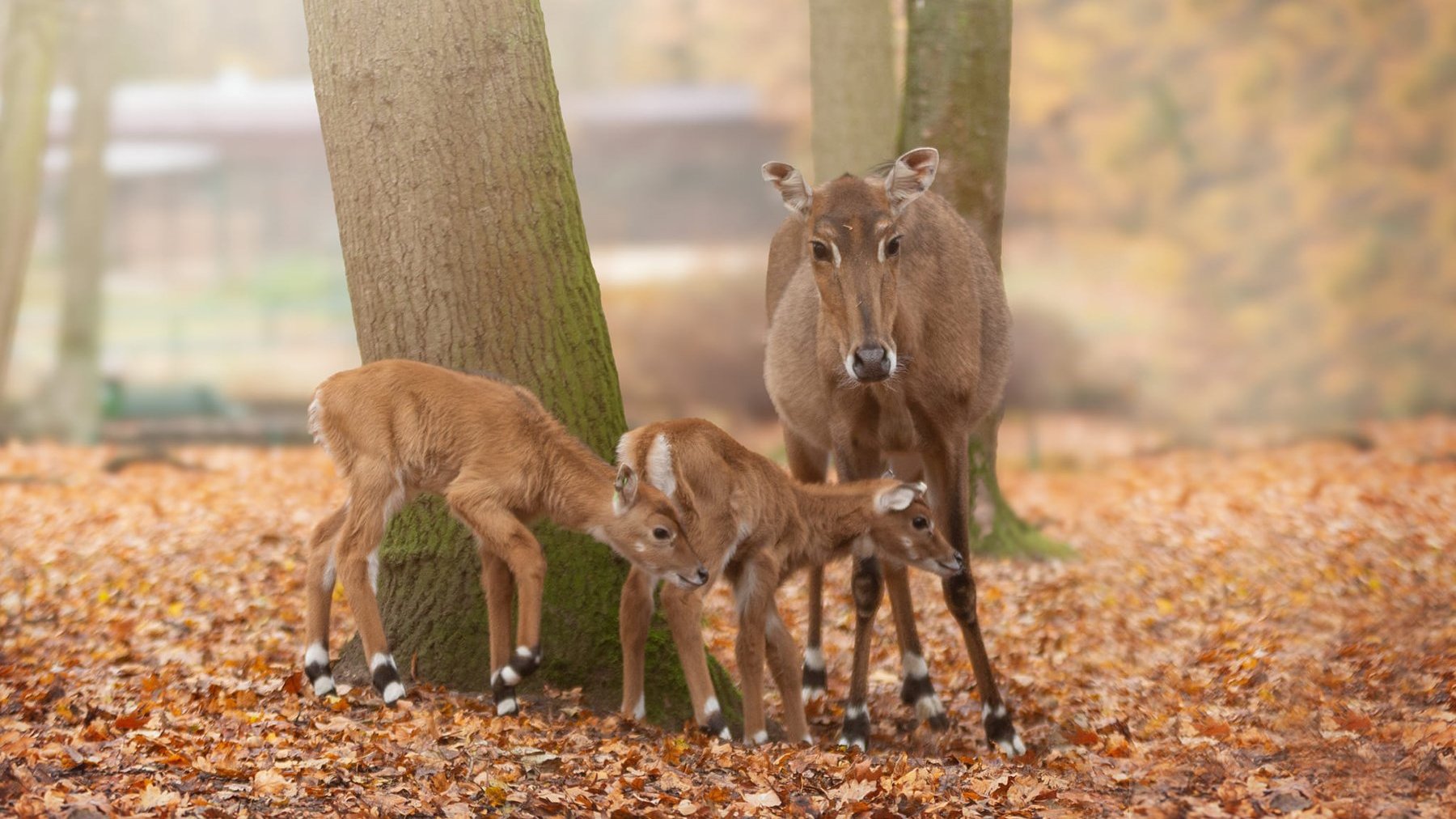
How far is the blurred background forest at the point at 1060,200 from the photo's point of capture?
63.7ft

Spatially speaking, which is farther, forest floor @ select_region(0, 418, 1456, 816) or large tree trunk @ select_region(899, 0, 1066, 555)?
large tree trunk @ select_region(899, 0, 1066, 555)

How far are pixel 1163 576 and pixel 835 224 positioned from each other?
575 centimetres

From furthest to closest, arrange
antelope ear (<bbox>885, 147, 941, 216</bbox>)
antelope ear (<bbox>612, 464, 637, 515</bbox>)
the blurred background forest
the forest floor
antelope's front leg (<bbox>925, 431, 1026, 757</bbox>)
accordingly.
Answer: the blurred background forest → antelope's front leg (<bbox>925, 431, 1026, 757</bbox>) → antelope ear (<bbox>885, 147, 941, 216</bbox>) → antelope ear (<bbox>612, 464, 637, 515</bbox>) → the forest floor

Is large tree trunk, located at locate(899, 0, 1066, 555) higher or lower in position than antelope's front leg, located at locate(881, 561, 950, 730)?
higher

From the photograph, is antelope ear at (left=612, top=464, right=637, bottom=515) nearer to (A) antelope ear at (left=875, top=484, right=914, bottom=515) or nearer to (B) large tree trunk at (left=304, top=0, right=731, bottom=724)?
(B) large tree trunk at (left=304, top=0, right=731, bottom=724)

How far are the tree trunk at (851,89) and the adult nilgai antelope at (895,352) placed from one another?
3295 mm

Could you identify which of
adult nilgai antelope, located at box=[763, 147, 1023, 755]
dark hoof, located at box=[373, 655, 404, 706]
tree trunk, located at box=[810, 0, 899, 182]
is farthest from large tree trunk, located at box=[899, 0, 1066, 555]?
dark hoof, located at box=[373, 655, 404, 706]

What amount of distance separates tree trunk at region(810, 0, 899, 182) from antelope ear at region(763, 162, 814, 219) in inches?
177

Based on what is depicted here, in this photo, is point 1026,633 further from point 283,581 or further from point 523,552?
point 283,581

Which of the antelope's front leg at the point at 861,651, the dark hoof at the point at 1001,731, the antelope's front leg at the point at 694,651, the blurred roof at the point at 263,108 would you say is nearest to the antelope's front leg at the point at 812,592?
the antelope's front leg at the point at 861,651

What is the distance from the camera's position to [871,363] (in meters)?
5.91

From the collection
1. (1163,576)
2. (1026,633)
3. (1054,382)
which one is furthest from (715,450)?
(1054,382)

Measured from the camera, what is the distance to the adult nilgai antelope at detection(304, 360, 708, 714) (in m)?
5.65

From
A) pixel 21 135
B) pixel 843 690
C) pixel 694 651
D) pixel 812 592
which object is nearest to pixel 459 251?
pixel 694 651
